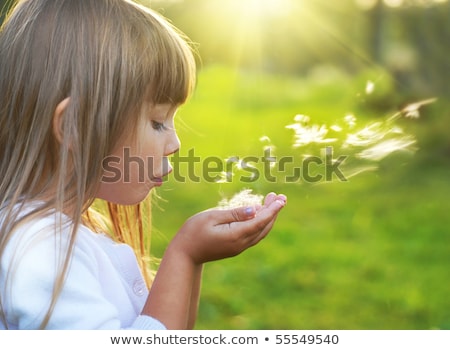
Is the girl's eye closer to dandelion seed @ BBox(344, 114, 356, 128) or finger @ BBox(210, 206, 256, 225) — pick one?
finger @ BBox(210, 206, 256, 225)

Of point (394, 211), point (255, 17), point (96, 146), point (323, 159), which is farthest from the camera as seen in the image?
point (255, 17)

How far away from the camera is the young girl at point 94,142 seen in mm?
1213

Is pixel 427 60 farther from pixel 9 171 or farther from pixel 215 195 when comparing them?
pixel 9 171

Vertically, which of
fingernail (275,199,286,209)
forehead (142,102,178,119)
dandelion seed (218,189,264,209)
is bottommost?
fingernail (275,199,286,209)

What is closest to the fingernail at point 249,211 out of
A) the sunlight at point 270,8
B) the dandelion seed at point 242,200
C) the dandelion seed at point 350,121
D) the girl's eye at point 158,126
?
the dandelion seed at point 242,200

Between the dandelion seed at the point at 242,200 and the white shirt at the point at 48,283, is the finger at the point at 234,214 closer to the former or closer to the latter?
the dandelion seed at the point at 242,200

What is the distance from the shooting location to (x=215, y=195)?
3447mm

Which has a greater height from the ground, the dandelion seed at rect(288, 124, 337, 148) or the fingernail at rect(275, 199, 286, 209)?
the dandelion seed at rect(288, 124, 337, 148)

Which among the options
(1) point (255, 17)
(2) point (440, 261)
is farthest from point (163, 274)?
(1) point (255, 17)

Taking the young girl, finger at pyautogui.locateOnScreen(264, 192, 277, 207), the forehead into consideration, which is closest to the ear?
the young girl

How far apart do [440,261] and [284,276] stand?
Result: 65 cm

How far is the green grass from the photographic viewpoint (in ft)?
8.54

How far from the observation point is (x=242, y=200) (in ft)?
4.67

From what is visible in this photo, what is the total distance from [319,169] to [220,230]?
0.47 m
